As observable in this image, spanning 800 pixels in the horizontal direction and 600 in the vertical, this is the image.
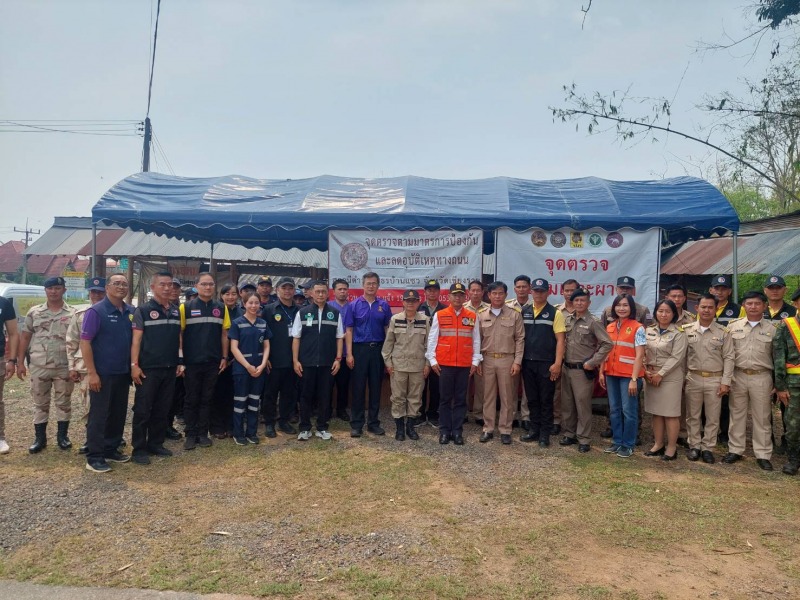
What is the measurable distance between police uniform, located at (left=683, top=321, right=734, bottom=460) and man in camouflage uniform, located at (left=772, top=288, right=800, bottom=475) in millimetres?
382

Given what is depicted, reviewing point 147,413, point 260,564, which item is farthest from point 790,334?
point 147,413

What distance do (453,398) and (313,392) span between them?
1.51m

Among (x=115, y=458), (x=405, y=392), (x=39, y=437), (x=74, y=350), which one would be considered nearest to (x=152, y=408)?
(x=115, y=458)

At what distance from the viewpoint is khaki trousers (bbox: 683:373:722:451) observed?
5176mm

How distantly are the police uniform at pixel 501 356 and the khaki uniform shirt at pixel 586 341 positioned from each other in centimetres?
49

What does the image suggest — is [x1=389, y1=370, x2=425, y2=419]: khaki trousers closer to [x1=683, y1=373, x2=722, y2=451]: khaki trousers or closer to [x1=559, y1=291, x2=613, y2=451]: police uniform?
[x1=559, y1=291, x2=613, y2=451]: police uniform

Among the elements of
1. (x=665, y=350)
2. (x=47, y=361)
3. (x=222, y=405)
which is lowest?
(x=222, y=405)

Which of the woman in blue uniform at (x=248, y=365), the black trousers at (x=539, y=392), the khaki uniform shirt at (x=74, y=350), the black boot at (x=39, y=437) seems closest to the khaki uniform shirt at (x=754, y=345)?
the black trousers at (x=539, y=392)

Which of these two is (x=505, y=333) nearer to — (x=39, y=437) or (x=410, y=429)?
(x=410, y=429)

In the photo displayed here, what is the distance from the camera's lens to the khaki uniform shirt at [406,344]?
5.66m

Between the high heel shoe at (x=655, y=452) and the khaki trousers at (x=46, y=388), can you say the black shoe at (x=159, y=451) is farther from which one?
the high heel shoe at (x=655, y=452)

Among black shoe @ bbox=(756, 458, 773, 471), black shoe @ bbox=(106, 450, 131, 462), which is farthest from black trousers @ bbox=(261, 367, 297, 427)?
black shoe @ bbox=(756, 458, 773, 471)

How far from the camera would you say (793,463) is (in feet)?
16.1

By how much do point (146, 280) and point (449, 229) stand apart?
13.3 meters
